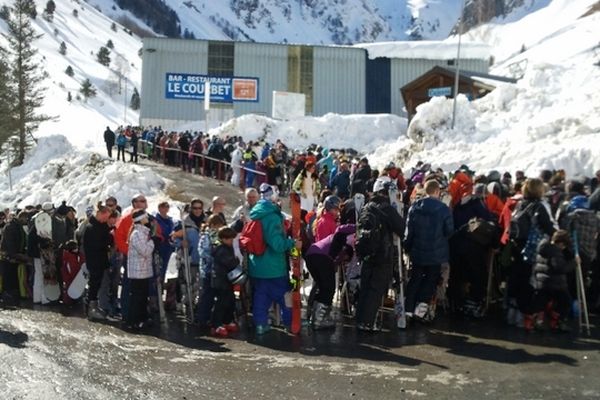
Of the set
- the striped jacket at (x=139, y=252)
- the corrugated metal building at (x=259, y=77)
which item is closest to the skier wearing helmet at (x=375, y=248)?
the striped jacket at (x=139, y=252)

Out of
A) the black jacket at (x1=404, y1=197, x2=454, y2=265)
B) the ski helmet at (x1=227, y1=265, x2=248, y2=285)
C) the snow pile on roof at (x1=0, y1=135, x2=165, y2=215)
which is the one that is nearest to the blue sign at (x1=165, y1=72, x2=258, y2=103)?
the snow pile on roof at (x1=0, y1=135, x2=165, y2=215)

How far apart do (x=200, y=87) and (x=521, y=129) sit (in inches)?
1011

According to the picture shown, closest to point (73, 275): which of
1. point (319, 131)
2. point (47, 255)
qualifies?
point (47, 255)

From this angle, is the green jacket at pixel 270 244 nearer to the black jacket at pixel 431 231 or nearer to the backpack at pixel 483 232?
the black jacket at pixel 431 231

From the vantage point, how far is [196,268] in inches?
418

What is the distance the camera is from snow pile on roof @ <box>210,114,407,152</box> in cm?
3728

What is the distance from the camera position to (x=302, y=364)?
7914 mm

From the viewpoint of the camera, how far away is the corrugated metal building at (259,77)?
4672 centimetres

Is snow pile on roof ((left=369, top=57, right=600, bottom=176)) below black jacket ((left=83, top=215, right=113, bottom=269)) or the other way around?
the other way around

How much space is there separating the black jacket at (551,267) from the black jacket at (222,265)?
3.71 metres

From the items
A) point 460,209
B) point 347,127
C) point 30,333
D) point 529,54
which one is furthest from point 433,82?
point 529,54

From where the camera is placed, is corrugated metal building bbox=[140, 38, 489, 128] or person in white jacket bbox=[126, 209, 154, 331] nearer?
person in white jacket bbox=[126, 209, 154, 331]

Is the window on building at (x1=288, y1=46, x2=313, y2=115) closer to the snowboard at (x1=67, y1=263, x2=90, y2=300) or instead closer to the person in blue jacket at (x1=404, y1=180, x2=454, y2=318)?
A: the snowboard at (x1=67, y1=263, x2=90, y2=300)

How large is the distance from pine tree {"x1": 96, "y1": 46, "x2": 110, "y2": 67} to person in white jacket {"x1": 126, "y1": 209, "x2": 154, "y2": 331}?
10644 centimetres
